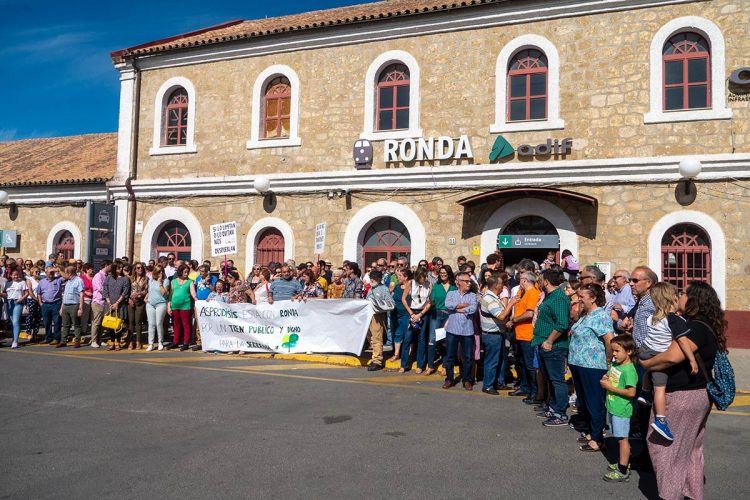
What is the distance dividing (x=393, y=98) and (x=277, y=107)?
3359 millimetres

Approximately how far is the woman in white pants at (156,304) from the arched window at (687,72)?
11374 millimetres

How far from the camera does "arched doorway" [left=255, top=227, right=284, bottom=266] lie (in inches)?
651

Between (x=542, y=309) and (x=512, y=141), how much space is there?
764 cm

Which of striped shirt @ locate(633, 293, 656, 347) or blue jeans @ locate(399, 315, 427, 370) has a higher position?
striped shirt @ locate(633, 293, 656, 347)

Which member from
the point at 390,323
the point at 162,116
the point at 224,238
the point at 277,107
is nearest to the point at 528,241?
the point at 390,323

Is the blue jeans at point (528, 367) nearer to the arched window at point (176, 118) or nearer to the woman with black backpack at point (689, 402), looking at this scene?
the woman with black backpack at point (689, 402)

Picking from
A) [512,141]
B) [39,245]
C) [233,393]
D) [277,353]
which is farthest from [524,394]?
[39,245]

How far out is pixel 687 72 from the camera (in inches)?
516

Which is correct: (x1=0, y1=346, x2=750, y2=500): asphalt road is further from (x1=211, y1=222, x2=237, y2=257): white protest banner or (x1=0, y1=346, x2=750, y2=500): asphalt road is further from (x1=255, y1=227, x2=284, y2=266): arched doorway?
(x1=255, y1=227, x2=284, y2=266): arched doorway

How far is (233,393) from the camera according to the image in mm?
8477

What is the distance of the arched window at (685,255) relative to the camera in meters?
12.8

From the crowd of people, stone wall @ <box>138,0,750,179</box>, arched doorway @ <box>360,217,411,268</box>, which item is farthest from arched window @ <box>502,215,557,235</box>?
arched doorway @ <box>360,217,411,268</box>

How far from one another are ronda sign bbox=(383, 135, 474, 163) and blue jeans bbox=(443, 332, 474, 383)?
6.34m

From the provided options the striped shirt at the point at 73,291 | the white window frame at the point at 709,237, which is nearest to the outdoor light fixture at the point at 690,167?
the white window frame at the point at 709,237
